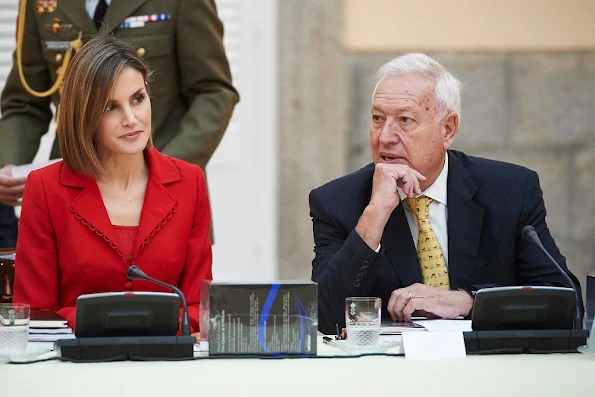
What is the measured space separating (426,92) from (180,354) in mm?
1490

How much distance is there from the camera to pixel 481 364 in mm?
2875

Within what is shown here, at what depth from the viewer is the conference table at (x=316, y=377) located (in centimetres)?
255

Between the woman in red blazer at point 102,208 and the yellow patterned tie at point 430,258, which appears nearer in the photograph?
the woman in red blazer at point 102,208

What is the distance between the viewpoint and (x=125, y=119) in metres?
3.55

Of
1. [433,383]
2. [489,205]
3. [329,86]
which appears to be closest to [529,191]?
[489,205]

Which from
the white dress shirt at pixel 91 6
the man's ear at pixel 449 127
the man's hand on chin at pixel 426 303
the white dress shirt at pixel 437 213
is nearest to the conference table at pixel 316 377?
the man's hand on chin at pixel 426 303

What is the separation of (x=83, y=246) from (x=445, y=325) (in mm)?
1117

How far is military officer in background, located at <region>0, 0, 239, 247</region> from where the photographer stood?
424cm

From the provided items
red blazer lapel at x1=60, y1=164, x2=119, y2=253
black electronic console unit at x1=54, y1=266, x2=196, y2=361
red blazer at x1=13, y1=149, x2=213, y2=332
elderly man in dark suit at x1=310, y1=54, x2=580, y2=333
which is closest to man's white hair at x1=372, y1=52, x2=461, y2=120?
elderly man in dark suit at x1=310, y1=54, x2=580, y2=333

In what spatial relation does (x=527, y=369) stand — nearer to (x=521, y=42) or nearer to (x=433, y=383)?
(x=433, y=383)

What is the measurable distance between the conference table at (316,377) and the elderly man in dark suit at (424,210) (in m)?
0.79

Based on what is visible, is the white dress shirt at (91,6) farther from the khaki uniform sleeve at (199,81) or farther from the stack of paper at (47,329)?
the stack of paper at (47,329)

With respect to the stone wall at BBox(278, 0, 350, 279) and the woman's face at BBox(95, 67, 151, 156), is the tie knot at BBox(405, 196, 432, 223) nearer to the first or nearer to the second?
the woman's face at BBox(95, 67, 151, 156)

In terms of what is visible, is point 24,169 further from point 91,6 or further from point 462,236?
point 462,236
